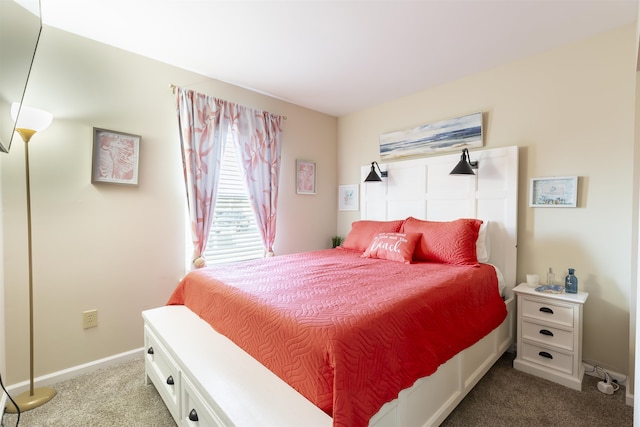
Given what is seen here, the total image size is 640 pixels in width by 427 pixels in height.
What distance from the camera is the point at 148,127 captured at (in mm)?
2348

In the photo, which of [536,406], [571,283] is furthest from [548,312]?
[536,406]

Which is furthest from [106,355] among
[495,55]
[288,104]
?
[495,55]

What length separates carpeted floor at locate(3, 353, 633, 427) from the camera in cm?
155

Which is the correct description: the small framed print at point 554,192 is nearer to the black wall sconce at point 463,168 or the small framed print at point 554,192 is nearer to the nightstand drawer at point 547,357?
the black wall sconce at point 463,168

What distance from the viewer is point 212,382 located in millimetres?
1161

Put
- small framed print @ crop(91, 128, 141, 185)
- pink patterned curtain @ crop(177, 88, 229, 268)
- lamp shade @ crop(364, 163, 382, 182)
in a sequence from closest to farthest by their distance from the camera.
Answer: small framed print @ crop(91, 128, 141, 185), pink patterned curtain @ crop(177, 88, 229, 268), lamp shade @ crop(364, 163, 382, 182)

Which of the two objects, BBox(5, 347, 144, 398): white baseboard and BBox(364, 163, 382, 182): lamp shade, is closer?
BBox(5, 347, 144, 398): white baseboard

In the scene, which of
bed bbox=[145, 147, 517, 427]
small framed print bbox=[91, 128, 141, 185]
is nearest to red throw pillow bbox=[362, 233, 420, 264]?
bed bbox=[145, 147, 517, 427]

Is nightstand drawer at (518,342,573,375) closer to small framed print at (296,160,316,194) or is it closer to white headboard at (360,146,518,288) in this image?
white headboard at (360,146,518,288)

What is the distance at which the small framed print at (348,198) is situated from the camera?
362 cm

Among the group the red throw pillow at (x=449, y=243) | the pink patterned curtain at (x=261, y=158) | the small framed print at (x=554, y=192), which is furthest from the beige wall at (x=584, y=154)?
the pink patterned curtain at (x=261, y=158)

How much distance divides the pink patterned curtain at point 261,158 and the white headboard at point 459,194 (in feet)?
3.77

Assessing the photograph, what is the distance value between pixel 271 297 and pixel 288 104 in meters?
2.54

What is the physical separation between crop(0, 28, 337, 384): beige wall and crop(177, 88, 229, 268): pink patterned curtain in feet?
0.33
